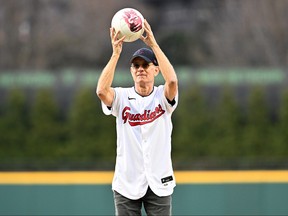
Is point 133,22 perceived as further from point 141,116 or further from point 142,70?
point 141,116

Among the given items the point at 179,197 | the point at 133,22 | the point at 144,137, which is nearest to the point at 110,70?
the point at 133,22

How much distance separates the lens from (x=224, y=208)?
7.44m

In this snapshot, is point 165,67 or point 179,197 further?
point 179,197

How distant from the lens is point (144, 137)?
16.0ft

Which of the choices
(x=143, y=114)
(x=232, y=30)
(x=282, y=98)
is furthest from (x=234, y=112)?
(x=143, y=114)

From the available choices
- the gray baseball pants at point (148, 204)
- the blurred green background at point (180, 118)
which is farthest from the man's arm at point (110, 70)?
the blurred green background at point (180, 118)

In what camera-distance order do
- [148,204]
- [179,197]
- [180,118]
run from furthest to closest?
[180,118], [179,197], [148,204]

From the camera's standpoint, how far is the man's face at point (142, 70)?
16.0ft

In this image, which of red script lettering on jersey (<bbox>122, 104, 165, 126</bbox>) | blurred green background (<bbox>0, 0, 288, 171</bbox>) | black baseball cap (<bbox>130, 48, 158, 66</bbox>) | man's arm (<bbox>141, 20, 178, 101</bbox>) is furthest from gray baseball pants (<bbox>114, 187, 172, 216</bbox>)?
blurred green background (<bbox>0, 0, 288, 171</bbox>)

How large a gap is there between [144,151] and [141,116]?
0.77 feet

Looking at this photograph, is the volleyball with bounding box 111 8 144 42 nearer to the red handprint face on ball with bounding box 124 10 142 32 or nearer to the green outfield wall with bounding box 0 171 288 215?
the red handprint face on ball with bounding box 124 10 142 32

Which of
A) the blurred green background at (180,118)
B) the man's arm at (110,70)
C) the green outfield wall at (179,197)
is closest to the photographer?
the man's arm at (110,70)

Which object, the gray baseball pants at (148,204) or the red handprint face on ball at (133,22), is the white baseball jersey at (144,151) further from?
Answer: the red handprint face on ball at (133,22)

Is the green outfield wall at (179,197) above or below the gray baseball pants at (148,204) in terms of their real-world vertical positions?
below
